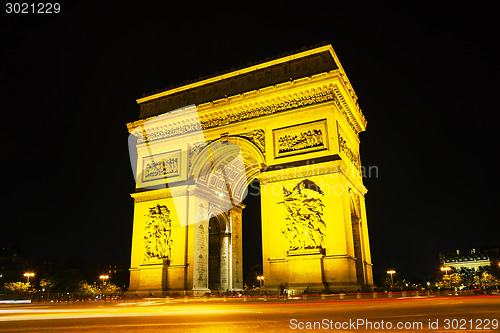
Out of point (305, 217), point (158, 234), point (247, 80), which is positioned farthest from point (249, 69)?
point (158, 234)

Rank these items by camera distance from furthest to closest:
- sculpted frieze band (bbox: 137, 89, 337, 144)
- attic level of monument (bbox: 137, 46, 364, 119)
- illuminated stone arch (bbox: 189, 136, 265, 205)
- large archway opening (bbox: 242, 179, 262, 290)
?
large archway opening (bbox: 242, 179, 262, 290), illuminated stone arch (bbox: 189, 136, 265, 205), attic level of monument (bbox: 137, 46, 364, 119), sculpted frieze band (bbox: 137, 89, 337, 144)

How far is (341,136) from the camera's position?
19812mm

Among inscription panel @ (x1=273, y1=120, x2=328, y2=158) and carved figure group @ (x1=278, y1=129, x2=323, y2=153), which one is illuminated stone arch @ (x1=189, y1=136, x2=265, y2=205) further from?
carved figure group @ (x1=278, y1=129, x2=323, y2=153)

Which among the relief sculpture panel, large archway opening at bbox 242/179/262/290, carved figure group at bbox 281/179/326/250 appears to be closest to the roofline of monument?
the relief sculpture panel

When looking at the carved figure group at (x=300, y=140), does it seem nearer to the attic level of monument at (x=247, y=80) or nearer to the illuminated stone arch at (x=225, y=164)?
the illuminated stone arch at (x=225, y=164)

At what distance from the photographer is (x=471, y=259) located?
87750 millimetres

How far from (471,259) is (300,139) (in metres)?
86.4

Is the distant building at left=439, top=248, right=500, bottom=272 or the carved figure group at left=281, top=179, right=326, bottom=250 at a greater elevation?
the carved figure group at left=281, top=179, right=326, bottom=250

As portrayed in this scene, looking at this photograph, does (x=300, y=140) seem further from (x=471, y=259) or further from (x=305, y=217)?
(x=471, y=259)

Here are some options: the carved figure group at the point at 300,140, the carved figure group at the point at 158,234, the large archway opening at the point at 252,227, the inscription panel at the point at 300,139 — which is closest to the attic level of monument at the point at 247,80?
the inscription panel at the point at 300,139

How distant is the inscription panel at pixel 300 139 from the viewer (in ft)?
62.0

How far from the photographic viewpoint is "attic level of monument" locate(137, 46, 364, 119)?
66.0 ft

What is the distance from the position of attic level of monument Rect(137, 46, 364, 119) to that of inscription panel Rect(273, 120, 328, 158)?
271 cm

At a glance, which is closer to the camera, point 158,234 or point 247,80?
point 158,234
